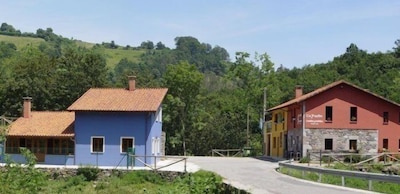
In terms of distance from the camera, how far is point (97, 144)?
42.2 metres

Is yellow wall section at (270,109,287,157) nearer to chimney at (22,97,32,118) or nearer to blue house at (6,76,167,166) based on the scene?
blue house at (6,76,167,166)

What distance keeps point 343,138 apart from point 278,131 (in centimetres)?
1105

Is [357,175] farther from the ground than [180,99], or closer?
closer

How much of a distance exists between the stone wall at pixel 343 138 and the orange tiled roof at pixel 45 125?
17.8 metres

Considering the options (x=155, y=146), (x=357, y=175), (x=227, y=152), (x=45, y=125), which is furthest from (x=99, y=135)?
(x=227, y=152)

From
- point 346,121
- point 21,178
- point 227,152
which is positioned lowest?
point 227,152

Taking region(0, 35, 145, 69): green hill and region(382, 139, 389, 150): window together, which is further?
region(0, 35, 145, 69): green hill

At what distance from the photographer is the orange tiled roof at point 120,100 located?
4188 cm

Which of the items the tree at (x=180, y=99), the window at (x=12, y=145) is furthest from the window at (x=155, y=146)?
the tree at (x=180, y=99)

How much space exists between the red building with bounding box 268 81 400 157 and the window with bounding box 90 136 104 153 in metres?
15.7

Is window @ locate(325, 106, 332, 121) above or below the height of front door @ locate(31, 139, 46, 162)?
above

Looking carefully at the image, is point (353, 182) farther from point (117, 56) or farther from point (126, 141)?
point (117, 56)

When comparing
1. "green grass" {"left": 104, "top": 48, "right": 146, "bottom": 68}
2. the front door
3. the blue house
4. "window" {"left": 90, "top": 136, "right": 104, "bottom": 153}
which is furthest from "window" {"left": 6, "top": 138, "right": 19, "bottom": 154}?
"green grass" {"left": 104, "top": 48, "right": 146, "bottom": 68}

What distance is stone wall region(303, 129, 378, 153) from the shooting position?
48906 mm
